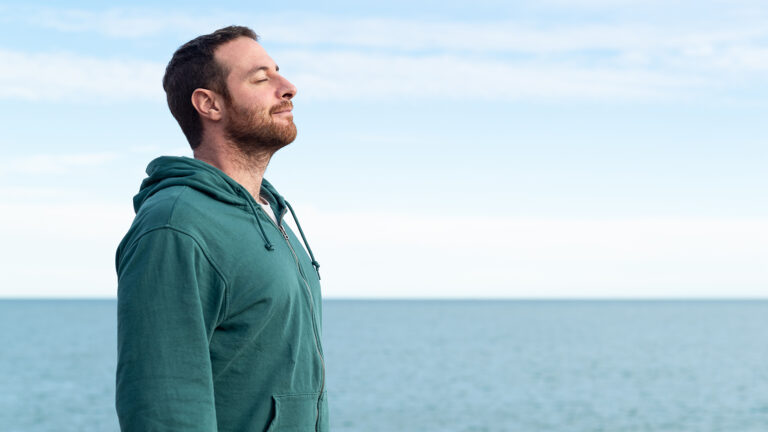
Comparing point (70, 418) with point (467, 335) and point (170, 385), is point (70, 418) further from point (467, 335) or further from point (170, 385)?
point (467, 335)

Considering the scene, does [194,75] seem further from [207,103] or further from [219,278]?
[219,278]

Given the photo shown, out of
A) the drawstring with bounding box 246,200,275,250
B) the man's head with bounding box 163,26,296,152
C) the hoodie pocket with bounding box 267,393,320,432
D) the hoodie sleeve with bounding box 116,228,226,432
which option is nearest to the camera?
the hoodie sleeve with bounding box 116,228,226,432

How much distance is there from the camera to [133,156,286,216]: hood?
253 cm

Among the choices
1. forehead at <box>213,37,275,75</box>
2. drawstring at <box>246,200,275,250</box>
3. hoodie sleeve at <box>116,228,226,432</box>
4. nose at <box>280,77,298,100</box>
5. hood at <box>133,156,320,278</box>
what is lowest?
hoodie sleeve at <box>116,228,226,432</box>

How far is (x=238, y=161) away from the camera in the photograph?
2799 millimetres

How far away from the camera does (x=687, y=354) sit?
7025 centimetres

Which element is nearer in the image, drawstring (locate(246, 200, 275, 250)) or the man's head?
drawstring (locate(246, 200, 275, 250))

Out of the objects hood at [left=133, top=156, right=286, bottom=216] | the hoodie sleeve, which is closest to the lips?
hood at [left=133, top=156, right=286, bottom=216]

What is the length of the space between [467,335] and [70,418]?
6663 centimetres

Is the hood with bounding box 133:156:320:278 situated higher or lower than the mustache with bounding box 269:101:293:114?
lower

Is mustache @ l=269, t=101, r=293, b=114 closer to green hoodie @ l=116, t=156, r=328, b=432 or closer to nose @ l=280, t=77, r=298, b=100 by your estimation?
nose @ l=280, t=77, r=298, b=100

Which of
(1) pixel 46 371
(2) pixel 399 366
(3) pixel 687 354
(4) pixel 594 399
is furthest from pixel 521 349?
(1) pixel 46 371

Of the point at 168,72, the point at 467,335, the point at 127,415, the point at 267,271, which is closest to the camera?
the point at 127,415

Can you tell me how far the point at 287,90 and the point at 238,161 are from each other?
30 centimetres
